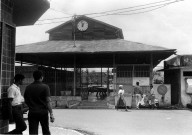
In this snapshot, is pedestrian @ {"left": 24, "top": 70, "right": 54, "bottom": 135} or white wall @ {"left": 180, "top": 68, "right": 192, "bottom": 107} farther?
white wall @ {"left": 180, "top": 68, "right": 192, "bottom": 107}

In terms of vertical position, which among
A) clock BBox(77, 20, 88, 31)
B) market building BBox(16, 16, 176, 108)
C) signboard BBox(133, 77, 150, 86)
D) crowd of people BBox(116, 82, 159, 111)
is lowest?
crowd of people BBox(116, 82, 159, 111)

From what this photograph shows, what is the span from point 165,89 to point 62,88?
8180 millimetres

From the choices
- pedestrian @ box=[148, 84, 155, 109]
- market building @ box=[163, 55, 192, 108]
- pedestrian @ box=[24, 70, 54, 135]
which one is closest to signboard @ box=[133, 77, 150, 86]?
pedestrian @ box=[148, 84, 155, 109]

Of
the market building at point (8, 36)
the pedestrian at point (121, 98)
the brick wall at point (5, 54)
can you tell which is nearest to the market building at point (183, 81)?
the pedestrian at point (121, 98)

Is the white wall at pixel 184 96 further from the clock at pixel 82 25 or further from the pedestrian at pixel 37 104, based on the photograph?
the pedestrian at pixel 37 104

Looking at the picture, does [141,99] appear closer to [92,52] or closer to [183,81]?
[183,81]

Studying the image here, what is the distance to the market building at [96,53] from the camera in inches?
812

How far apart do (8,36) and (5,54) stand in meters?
0.51

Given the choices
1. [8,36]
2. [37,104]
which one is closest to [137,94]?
[8,36]

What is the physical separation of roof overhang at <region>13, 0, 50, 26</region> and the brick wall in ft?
1.17

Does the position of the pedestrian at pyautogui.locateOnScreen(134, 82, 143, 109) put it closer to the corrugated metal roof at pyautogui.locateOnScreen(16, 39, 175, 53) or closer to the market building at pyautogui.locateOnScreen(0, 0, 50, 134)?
the corrugated metal roof at pyautogui.locateOnScreen(16, 39, 175, 53)

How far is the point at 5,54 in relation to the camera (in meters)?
7.93

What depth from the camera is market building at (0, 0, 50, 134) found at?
760cm

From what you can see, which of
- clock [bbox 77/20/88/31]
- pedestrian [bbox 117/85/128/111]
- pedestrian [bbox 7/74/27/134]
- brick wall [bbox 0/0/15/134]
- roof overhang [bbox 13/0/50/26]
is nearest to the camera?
pedestrian [bbox 7/74/27/134]
